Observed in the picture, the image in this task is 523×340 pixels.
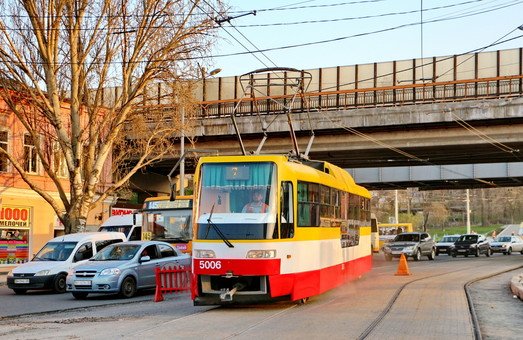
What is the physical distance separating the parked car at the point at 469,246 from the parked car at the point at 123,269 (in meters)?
32.4

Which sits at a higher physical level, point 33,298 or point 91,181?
point 91,181

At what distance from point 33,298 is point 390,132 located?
21985mm

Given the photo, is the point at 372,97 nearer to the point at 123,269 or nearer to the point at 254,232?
the point at 123,269

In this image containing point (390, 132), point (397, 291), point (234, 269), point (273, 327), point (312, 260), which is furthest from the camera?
point (390, 132)

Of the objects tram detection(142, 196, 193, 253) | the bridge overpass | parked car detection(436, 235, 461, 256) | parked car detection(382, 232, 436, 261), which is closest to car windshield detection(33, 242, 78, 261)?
tram detection(142, 196, 193, 253)

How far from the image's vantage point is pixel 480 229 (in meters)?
Answer: 108

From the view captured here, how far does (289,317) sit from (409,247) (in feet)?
100

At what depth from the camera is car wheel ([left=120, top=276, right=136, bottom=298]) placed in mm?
18531

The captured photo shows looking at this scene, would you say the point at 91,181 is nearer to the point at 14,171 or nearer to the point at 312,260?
the point at 14,171

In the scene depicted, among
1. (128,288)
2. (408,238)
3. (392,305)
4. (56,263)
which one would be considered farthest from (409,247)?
(392,305)

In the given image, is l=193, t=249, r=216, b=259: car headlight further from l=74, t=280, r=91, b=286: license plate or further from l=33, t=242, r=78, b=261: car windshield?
l=33, t=242, r=78, b=261: car windshield

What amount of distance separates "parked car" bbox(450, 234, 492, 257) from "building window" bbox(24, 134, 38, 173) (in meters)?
28.1

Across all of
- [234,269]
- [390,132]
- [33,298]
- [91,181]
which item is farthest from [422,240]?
[234,269]

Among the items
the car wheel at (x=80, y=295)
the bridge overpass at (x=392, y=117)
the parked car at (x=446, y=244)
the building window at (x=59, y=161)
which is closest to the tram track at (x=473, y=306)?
the bridge overpass at (x=392, y=117)
